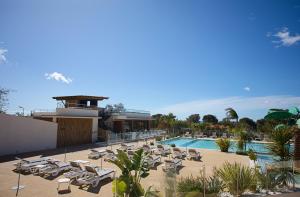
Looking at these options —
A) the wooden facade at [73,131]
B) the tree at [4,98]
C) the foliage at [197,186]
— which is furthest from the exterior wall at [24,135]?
the tree at [4,98]

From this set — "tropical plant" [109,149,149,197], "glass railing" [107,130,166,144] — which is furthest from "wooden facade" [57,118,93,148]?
"tropical plant" [109,149,149,197]

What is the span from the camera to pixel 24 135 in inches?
723

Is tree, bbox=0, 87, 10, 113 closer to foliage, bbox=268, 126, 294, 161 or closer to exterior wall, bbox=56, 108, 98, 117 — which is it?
exterior wall, bbox=56, 108, 98, 117

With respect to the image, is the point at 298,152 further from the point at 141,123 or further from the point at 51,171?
the point at 141,123

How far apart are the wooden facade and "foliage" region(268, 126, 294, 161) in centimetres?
1834

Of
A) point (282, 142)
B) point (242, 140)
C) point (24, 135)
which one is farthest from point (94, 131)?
point (282, 142)

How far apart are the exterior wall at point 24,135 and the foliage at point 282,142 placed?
17061 millimetres

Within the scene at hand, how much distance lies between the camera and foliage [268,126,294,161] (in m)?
8.76

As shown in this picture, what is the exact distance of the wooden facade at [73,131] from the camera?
22.0 m

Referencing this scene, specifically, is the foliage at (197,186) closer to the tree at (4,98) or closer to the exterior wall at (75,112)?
the exterior wall at (75,112)

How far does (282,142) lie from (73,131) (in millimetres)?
19022

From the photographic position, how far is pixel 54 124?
21031 mm

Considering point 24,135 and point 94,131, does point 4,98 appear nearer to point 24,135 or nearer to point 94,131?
point 94,131

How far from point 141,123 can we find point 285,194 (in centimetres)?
3199
